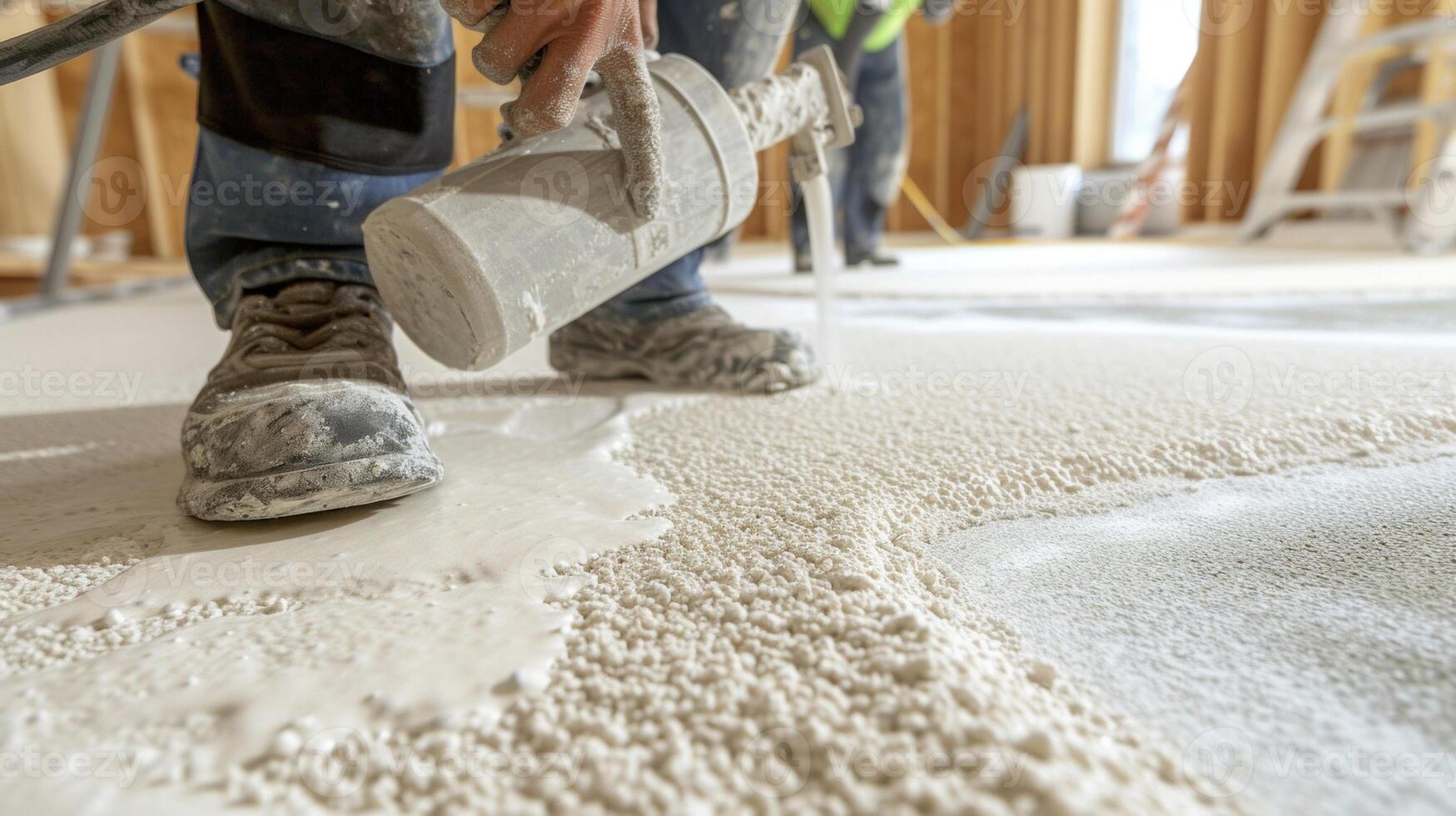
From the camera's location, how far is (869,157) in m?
2.87

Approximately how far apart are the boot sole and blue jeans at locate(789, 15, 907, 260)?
2189mm

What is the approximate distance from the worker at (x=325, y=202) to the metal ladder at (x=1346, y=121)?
9.10 ft

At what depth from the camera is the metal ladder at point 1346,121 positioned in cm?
259

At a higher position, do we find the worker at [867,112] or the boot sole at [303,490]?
the worker at [867,112]

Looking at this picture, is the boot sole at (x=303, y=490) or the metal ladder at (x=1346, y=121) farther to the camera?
the metal ladder at (x=1346, y=121)

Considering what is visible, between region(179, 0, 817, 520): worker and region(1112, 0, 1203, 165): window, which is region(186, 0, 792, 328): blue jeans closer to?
region(179, 0, 817, 520): worker

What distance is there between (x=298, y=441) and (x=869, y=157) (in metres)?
2.57

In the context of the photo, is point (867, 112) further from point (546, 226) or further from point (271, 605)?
point (271, 605)

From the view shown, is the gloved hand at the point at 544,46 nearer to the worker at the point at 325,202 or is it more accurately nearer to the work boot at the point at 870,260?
the worker at the point at 325,202

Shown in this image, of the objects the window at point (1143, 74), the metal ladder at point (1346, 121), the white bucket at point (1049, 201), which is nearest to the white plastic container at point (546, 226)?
the metal ladder at point (1346, 121)

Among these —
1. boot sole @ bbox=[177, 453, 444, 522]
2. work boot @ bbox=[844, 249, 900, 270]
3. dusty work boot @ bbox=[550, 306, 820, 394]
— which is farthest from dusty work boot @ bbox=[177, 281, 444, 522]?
work boot @ bbox=[844, 249, 900, 270]

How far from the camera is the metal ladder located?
2.59m

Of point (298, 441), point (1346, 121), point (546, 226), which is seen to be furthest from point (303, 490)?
point (1346, 121)

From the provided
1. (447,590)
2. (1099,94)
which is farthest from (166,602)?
(1099,94)
